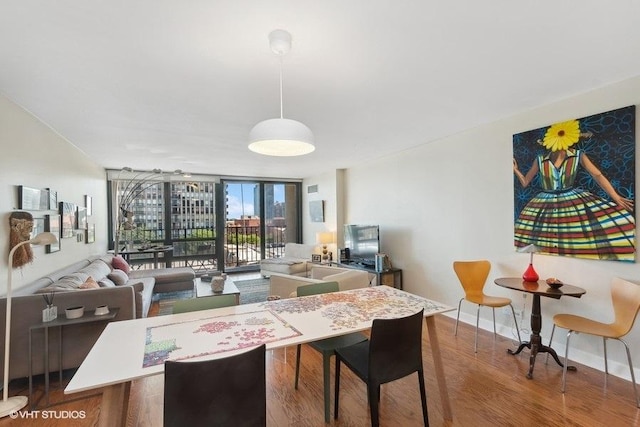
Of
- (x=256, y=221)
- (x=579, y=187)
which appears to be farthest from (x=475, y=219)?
(x=256, y=221)

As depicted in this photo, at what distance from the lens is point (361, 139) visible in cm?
384

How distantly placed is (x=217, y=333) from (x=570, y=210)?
3086mm

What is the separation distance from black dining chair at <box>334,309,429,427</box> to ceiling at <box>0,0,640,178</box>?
64.4 inches

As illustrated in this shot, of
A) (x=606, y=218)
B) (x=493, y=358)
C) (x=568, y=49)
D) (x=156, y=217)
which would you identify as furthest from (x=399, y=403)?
(x=156, y=217)

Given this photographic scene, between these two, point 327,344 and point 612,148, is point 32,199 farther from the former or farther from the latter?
point 612,148

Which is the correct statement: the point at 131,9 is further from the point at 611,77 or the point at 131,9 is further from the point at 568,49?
the point at 611,77

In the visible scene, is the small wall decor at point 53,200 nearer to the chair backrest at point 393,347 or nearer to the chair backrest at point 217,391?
the chair backrest at point 217,391

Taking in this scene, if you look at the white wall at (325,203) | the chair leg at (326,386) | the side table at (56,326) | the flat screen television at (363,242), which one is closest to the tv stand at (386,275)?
the flat screen television at (363,242)

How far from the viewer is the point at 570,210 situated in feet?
8.51

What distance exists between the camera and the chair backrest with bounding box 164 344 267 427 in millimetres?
1124

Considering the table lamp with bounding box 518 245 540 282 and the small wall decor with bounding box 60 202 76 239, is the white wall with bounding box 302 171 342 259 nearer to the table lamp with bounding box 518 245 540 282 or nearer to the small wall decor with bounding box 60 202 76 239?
the table lamp with bounding box 518 245 540 282

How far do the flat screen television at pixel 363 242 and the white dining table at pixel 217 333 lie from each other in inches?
94.4

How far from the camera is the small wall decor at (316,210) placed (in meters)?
6.57

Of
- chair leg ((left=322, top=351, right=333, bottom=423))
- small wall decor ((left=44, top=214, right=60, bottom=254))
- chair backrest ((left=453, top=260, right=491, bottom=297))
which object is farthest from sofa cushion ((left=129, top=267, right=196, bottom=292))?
chair backrest ((left=453, top=260, right=491, bottom=297))
